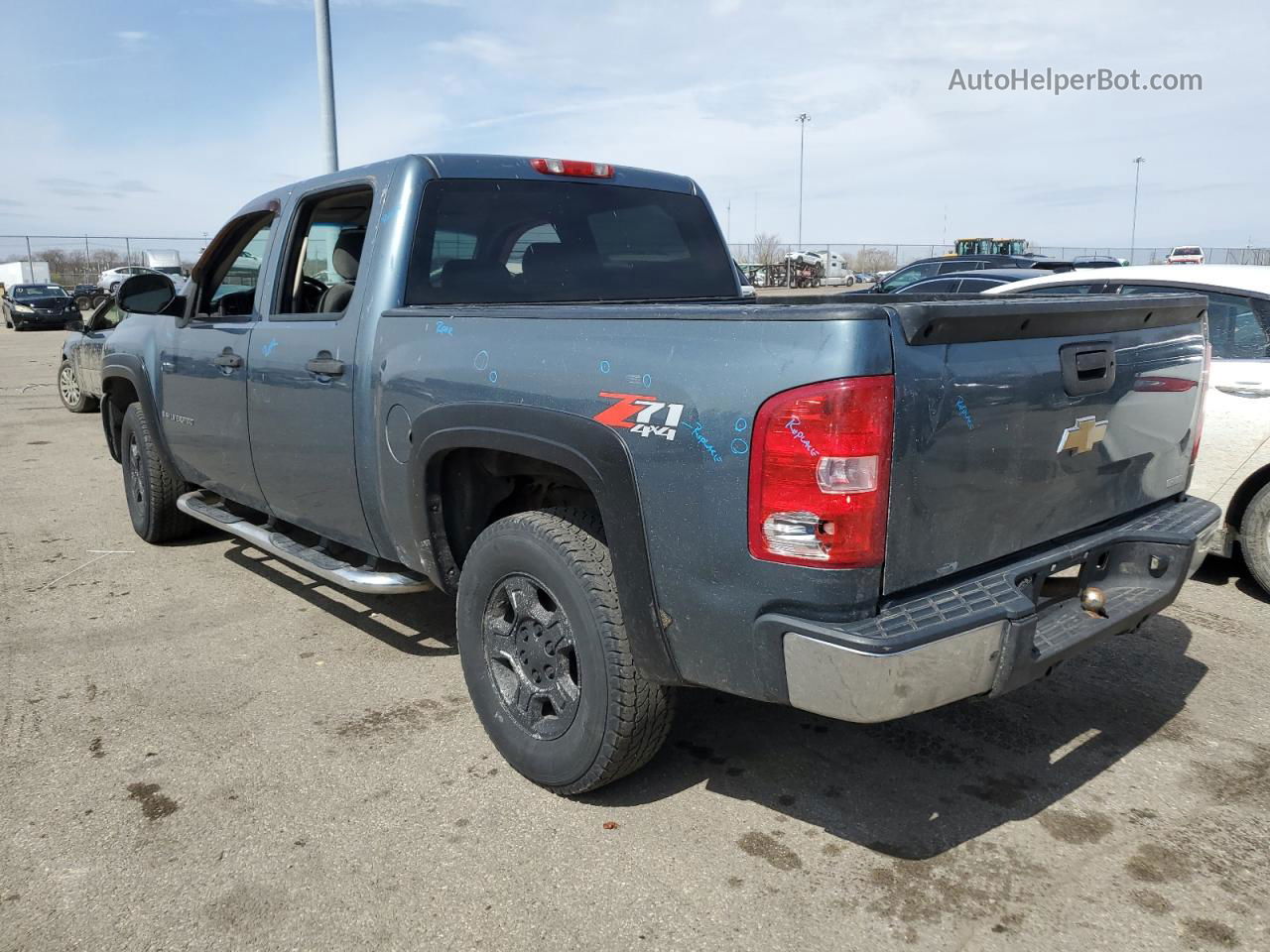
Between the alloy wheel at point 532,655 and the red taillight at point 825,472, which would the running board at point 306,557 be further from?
the red taillight at point 825,472

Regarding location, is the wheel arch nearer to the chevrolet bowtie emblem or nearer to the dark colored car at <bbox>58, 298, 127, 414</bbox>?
the chevrolet bowtie emblem

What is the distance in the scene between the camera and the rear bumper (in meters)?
2.27

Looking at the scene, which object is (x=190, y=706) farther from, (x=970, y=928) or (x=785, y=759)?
(x=970, y=928)

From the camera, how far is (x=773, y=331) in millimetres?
2330

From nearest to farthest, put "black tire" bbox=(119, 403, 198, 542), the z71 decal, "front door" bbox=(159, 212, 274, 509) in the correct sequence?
the z71 decal → "front door" bbox=(159, 212, 274, 509) → "black tire" bbox=(119, 403, 198, 542)

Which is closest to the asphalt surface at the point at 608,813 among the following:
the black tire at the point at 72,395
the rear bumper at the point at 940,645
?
the rear bumper at the point at 940,645

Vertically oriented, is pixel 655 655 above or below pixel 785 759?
above

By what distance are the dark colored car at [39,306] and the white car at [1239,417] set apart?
3423cm

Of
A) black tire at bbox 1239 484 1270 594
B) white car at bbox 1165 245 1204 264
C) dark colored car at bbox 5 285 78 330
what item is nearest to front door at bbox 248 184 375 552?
black tire at bbox 1239 484 1270 594

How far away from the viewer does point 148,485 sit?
5910mm

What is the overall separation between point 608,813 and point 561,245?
228cm

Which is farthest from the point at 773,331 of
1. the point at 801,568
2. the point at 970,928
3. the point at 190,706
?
the point at 190,706

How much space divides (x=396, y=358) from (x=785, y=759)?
192 cm

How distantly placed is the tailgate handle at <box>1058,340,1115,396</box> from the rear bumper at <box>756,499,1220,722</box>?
0.47 metres
